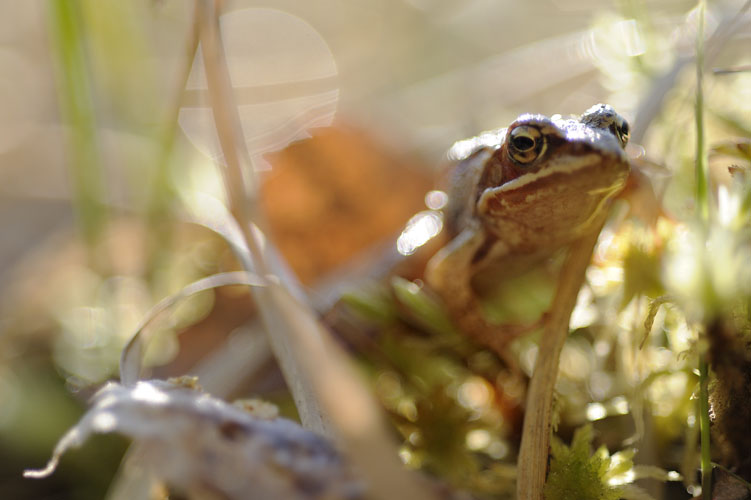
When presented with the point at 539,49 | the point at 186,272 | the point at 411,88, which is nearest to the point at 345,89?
the point at 411,88

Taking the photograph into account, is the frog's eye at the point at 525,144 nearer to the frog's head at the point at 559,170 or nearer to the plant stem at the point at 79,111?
the frog's head at the point at 559,170

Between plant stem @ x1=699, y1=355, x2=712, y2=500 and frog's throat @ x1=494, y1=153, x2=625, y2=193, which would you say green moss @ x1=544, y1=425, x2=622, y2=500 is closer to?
plant stem @ x1=699, y1=355, x2=712, y2=500

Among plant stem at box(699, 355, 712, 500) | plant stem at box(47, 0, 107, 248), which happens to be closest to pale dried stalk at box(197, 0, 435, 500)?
plant stem at box(699, 355, 712, 500)

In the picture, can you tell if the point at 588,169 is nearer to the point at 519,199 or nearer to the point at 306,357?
the point at 519,199

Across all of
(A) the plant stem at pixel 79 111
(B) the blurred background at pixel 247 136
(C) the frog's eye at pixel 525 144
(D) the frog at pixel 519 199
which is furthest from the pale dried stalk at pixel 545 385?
(A) the plant stem at pixel 79 111

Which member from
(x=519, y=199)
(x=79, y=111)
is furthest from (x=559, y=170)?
(x=79, y=111)

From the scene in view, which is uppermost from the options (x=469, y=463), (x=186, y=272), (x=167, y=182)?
(x=167, y=182)

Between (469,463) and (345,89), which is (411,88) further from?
(469,463)
